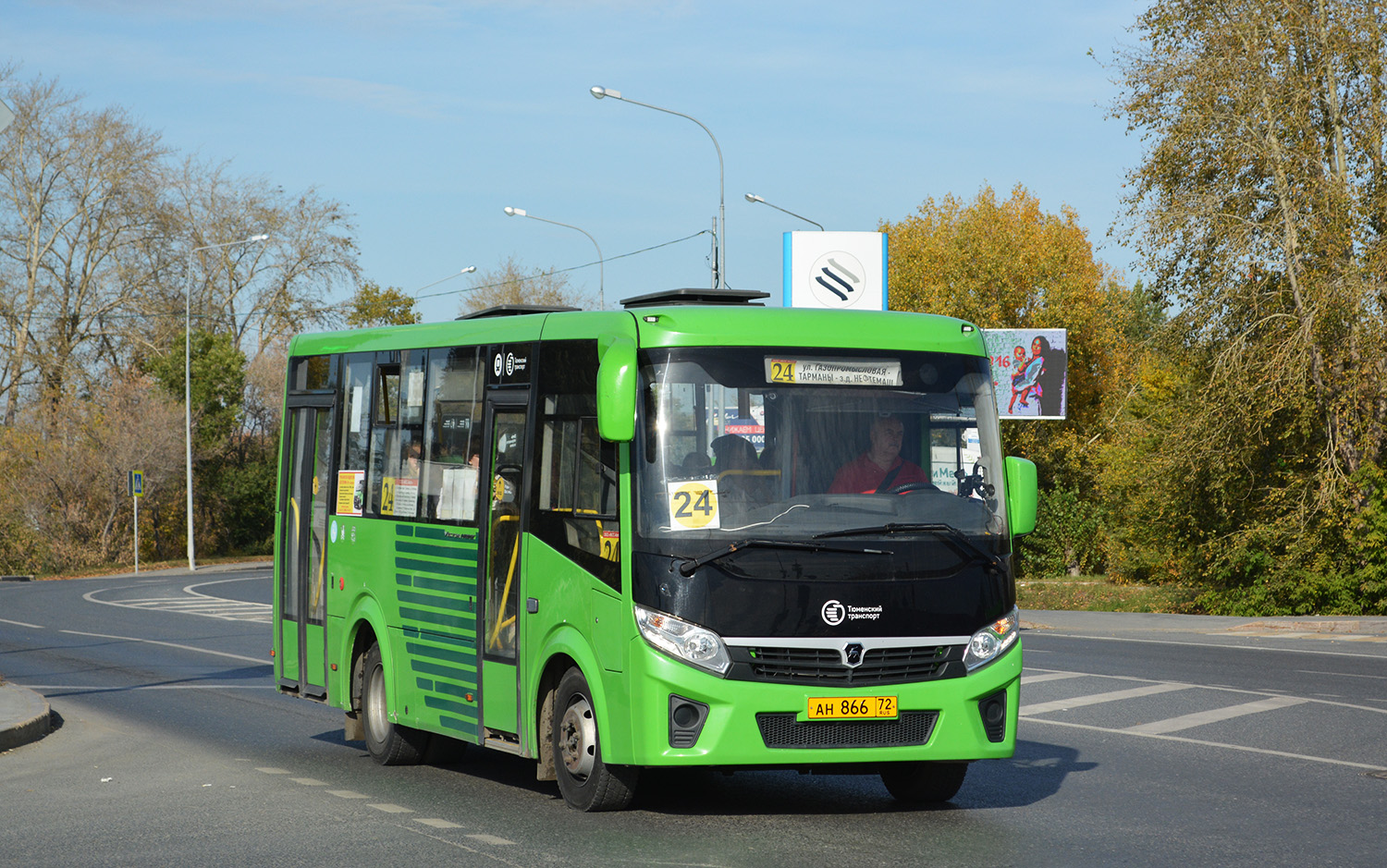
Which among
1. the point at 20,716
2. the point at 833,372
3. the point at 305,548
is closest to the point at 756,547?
the point at 833,372

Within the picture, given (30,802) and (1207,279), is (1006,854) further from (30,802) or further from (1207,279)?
(1207,279)

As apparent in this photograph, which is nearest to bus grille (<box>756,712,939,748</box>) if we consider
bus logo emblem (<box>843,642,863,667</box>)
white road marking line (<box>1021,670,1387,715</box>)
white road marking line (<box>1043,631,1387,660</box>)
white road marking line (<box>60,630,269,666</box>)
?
bus logo emblem (<box>843,642,863,667</box>)

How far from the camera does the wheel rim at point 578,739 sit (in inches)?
337

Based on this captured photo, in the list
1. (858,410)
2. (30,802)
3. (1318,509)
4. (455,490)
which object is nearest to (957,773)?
(858,410)

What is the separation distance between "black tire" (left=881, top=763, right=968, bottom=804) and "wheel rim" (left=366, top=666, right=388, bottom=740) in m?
3.68

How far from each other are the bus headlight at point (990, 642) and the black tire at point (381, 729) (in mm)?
4200

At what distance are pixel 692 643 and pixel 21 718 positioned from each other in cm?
703

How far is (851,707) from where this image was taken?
805cm

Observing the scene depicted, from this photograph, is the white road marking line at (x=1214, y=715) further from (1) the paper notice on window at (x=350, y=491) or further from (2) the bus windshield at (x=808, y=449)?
(1) the paper notice on window at (x=350, y=491)

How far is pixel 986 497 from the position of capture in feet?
28.6

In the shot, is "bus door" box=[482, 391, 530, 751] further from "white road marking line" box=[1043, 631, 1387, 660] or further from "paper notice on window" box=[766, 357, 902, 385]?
"white road marking line" box=[1043, 631, 1387, 660]

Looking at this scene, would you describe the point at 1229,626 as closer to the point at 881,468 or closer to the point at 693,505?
the point at 881,468

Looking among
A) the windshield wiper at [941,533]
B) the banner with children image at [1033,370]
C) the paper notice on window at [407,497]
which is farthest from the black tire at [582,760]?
the banner with children image at [1033,370]

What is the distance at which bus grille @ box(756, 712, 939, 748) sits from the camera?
800 centimetres
